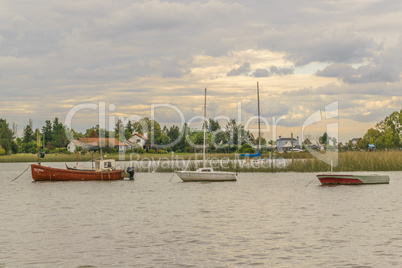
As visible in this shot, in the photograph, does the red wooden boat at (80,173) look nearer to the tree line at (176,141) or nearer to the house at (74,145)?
the tree line at (176,141)

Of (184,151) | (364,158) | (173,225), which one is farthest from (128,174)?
(184,151)

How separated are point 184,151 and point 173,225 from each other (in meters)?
130

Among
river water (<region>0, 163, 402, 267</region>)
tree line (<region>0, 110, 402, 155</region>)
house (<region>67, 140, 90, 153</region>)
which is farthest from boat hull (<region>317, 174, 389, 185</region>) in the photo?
house (<region>67, 140, 90, 153</region>)

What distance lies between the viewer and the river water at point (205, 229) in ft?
66.1

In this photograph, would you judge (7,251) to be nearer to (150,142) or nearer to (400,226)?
(400,226)

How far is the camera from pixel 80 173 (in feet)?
203

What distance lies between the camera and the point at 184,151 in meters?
159

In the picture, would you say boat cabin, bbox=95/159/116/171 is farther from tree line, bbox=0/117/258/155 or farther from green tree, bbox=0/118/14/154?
green tree, bbox=0/118/14/154

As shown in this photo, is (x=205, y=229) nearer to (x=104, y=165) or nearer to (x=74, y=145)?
(x=104, y=165)

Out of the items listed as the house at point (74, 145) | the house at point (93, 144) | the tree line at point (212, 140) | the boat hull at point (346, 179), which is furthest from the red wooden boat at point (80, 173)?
the house at point (74, 145)

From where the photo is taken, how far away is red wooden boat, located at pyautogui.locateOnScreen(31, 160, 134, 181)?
6188cm

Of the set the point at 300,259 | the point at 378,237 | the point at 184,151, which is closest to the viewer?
the point at 300,259

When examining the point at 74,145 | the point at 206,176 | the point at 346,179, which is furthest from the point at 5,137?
the point at 346,179

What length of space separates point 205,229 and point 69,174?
131 feet
